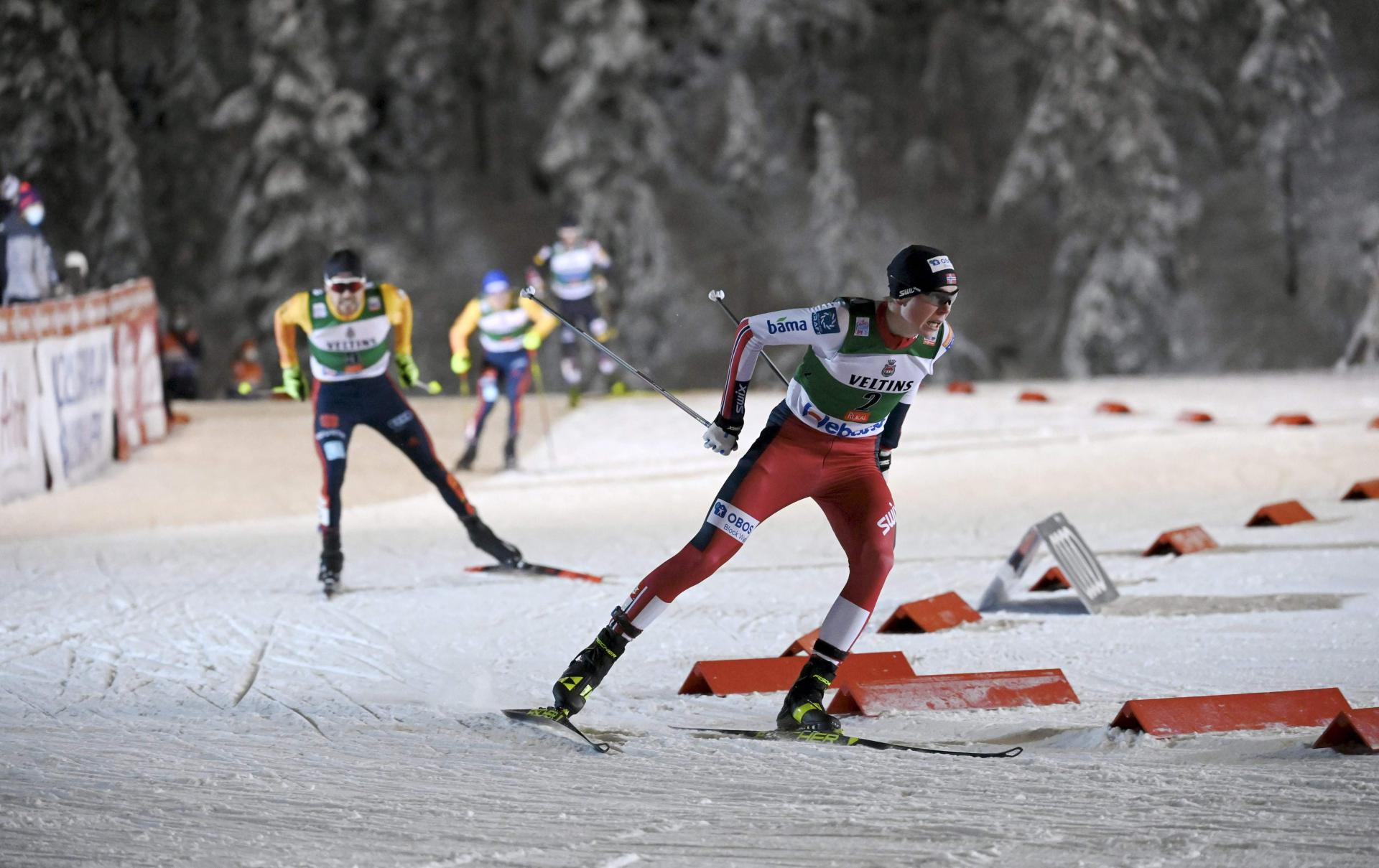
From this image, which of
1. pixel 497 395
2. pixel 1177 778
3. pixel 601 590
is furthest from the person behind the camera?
pixel 497 395

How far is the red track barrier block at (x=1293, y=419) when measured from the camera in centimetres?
1491

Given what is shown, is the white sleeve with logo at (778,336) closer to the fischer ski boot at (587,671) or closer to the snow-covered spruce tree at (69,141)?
the fischer ski boot at (587,671)

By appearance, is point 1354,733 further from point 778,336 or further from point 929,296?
point 778,336

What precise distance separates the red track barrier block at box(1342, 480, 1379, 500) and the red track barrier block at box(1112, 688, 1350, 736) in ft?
20.0

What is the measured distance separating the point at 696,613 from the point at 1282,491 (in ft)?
18.5

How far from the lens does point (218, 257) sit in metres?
30.1

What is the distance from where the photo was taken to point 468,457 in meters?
14.1

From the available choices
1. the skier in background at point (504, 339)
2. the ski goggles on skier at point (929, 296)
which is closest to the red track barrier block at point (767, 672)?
the ski goggles on skier at point (929, 296)

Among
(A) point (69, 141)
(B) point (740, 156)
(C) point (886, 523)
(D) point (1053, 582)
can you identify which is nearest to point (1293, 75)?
(B) point (740, 156)

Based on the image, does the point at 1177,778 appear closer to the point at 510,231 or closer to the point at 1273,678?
the point at 1273,678

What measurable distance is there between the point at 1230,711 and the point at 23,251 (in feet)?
42.2

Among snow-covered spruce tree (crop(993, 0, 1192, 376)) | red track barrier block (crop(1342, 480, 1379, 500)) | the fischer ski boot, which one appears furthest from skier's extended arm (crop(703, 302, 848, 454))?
snow-covered spruce tree (crop(993, 0, 1192, 376))

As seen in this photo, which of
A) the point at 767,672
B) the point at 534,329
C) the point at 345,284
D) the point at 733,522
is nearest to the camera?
the point at 733,522

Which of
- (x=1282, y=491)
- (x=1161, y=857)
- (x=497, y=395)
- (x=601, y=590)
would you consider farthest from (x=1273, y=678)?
(x=497, y=395)
